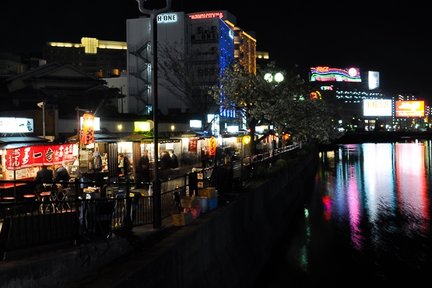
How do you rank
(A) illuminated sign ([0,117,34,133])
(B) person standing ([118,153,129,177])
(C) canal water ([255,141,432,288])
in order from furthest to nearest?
(B) person standing ([118,153,129,177])
(A) illuminated sign ([0,117,34,133])
(C) canal water ([255,141,432,288])

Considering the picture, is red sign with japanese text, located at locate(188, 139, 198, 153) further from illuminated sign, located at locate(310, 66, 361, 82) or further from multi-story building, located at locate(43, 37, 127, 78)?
illuminated sign, located at locate(310, 66, 361, 82)

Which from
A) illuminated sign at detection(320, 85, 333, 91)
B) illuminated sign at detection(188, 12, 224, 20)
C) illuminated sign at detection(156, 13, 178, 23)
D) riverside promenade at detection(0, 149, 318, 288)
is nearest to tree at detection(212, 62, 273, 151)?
riverside promenade at detection(0, 149, 318, 288)

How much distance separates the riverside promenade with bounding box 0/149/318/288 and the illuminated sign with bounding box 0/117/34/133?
870cm

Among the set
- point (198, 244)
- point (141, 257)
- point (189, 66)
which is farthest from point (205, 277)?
point (189, 66)

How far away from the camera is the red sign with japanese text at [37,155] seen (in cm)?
1551

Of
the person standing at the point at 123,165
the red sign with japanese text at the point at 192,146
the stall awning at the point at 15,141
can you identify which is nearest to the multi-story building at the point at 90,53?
the red sign with japanese text at the point at 192,146

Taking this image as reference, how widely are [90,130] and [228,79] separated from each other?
13.4 m

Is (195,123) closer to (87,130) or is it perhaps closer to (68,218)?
(87,130)

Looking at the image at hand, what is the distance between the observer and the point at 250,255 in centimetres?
1488

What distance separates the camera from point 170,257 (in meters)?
8.66

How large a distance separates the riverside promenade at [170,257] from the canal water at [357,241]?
5.59 feet

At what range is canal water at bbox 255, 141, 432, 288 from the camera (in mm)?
16312

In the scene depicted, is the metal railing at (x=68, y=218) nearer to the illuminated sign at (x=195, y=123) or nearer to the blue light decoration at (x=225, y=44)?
the illuminated sign at (x=195, y=123)

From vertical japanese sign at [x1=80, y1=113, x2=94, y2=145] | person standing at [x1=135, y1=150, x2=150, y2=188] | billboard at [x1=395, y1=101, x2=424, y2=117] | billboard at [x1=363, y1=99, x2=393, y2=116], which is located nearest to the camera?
vertical japanese sign at [x1=80, y1=113, x2=94, y2=145]
